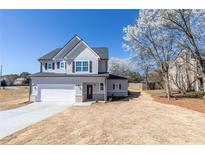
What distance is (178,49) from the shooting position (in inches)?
815

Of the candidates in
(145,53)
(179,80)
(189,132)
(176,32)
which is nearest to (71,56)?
(145,53)

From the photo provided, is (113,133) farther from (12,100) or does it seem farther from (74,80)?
(12,100)

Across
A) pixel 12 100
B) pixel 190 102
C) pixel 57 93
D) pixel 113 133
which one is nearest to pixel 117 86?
pixel 57 93

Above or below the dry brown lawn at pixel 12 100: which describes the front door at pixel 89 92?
above

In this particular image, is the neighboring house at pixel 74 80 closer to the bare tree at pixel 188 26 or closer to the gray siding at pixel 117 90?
the gray siding at pixel 117 90

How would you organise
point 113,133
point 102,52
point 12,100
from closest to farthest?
point 113,133, point 12,100, point 102,52

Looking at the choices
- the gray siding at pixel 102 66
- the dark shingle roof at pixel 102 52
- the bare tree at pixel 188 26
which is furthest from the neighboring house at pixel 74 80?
the bare tree at pixel 188 26

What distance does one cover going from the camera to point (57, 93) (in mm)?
19625

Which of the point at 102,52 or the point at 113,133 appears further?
the point at 102,52

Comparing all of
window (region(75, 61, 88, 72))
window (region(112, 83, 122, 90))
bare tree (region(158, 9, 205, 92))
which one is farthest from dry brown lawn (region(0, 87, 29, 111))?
bare tree (region(158, 9, 205, 92))

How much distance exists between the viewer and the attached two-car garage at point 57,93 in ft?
64.0

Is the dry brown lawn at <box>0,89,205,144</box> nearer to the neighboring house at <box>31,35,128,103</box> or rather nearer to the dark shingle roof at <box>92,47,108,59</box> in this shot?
the neighboring house at <box>31,35,128,103</box>

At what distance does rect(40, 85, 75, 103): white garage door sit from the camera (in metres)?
19.5

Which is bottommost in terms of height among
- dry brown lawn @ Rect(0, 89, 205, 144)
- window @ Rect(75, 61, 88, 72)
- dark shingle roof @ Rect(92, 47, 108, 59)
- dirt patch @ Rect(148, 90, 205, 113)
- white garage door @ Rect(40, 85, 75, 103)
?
dry brown lawn @ Rect(0, 89, 205, 144)
